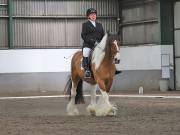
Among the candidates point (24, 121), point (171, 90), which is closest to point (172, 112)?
point (24, 121)

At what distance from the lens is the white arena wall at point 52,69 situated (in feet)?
106

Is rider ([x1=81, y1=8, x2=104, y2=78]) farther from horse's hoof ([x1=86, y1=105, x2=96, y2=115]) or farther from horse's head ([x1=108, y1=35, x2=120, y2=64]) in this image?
horse's hoof ([x1=86, y1=105, x2=96, y2=115])

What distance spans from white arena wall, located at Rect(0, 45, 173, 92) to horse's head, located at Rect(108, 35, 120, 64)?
1716 cm

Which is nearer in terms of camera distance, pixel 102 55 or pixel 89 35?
pixel 102 55

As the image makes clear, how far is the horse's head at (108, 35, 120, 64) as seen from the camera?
47.8 ft

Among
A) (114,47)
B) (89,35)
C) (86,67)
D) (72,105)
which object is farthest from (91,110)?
(89,35)

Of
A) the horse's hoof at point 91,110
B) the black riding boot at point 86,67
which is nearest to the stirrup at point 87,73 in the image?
the black riding boot at point 86,67

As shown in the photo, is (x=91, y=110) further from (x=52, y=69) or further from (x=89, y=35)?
(x=52, y=69)

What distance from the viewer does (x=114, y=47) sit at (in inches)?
576

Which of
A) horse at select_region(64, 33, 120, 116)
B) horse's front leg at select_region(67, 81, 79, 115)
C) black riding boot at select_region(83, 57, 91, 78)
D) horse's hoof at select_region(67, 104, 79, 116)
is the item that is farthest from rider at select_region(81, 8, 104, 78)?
horse's hoof at select_region(67, 104, 79, 116)

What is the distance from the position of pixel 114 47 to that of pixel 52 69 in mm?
19709

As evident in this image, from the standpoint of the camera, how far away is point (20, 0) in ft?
113

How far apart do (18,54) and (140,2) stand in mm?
7935

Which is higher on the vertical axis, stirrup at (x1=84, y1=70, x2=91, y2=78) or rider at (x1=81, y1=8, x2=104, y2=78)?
rider at (x1=81, y1=8, x2=104, y2=78)
